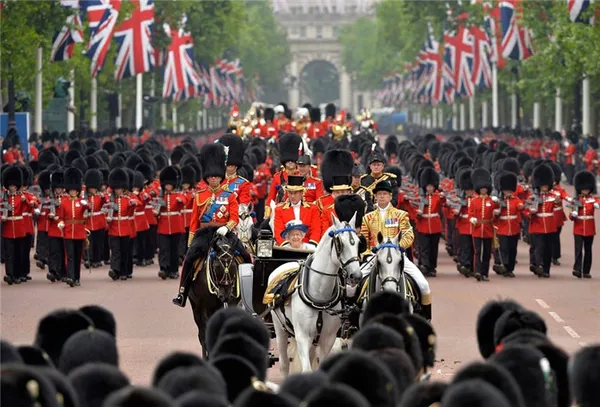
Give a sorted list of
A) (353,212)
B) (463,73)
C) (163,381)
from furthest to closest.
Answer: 1. (463,73)
2. (353,212)
3. (163,381)

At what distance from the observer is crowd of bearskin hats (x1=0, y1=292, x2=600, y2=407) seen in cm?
879

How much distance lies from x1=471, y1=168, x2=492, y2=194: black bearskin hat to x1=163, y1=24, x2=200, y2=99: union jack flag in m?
33.8

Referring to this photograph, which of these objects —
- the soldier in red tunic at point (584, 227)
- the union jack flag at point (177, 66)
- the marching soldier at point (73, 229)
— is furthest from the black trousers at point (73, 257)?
the union jack flag at point (177, 66)

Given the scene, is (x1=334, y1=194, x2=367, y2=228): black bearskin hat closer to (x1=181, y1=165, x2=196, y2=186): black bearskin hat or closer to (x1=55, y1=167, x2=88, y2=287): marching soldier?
(x1=55, y1=167, x2=88, y2=287): marching soldier

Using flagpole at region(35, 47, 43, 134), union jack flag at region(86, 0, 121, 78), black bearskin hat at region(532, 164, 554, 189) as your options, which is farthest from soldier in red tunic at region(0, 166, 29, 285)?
union jack flag at region(86, 0, 121, 78)

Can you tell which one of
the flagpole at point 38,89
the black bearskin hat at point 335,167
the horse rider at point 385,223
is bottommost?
the horse rider at point 385,223

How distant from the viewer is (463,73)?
6109cm

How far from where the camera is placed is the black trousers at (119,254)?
76.3ft

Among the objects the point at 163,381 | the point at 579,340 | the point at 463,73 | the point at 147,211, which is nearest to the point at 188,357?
the point at 163,381

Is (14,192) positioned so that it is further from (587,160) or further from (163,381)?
A: (587,160)

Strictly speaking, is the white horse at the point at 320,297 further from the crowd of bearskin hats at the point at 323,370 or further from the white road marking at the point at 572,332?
the white road marking at the point at 572,332

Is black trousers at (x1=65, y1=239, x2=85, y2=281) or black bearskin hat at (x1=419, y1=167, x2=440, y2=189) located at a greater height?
black bearskin hat at (x1=419, y1=167, x2=440, y2=189)

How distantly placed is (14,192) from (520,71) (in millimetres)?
35369

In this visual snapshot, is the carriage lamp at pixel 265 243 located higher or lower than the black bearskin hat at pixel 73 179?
lower
